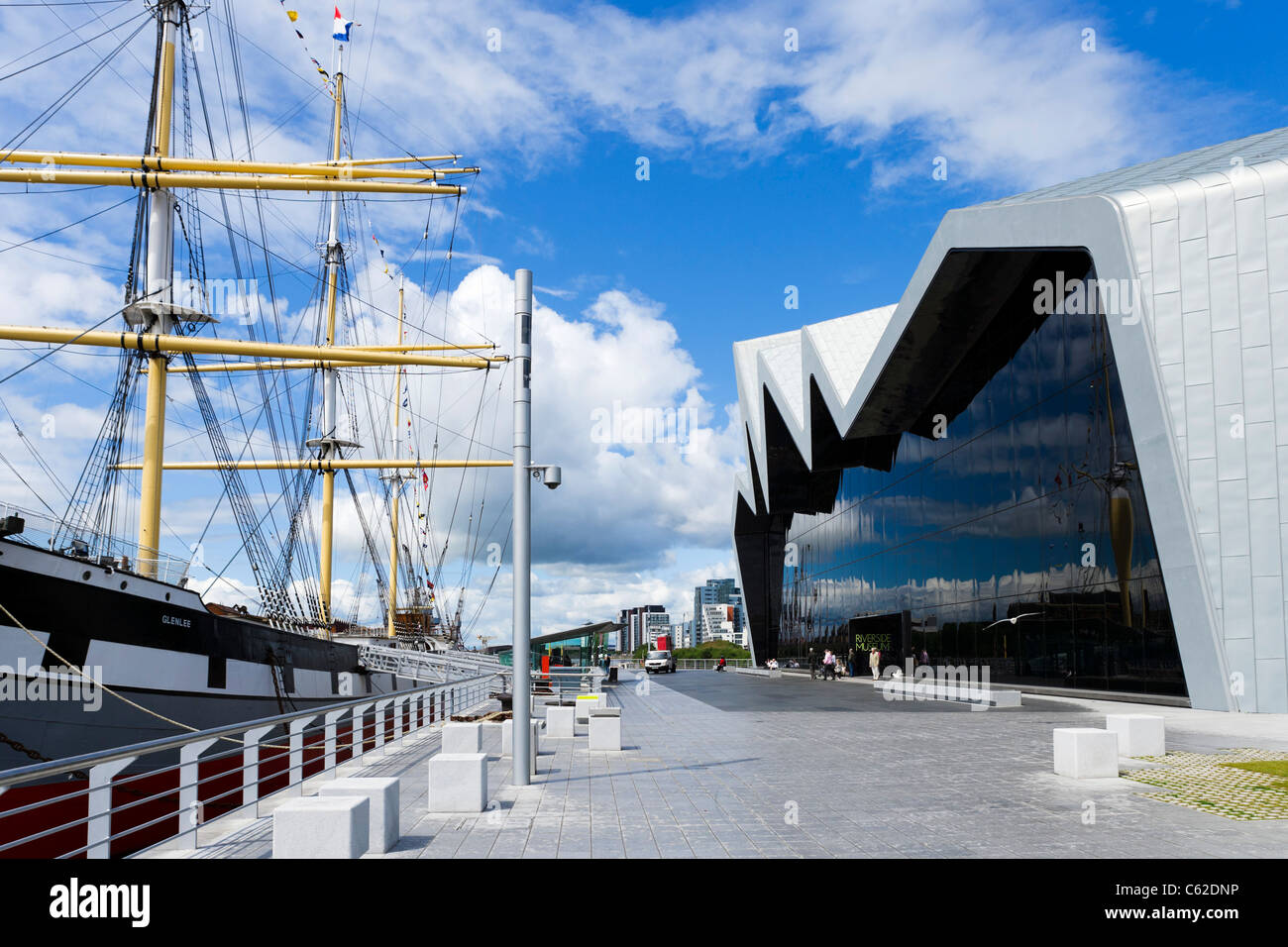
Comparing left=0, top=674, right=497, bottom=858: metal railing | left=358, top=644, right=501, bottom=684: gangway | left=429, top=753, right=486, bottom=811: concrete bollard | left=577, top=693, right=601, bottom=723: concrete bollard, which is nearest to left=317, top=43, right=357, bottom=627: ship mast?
left=358, top=644, right=501, bottom=684: gangway

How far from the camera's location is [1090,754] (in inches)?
440

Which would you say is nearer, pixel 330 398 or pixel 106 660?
pixel 106 660

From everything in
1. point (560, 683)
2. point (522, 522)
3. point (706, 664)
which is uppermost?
point (522, 522)

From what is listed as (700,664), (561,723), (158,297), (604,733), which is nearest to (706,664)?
(700,664)

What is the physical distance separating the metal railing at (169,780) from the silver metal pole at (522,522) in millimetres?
1958

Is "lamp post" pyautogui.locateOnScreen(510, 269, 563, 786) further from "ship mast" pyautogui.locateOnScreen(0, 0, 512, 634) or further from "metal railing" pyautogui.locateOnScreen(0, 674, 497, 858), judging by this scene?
"ship mast" pyautogui.locateOnScreen(0, 0, 512, 634)

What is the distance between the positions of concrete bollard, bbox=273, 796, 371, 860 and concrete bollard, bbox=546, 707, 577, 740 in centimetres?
1027

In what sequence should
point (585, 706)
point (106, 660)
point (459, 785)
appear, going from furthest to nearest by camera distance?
1. point (106, 660)
2. point (585, 706)
3. point (459, 785)

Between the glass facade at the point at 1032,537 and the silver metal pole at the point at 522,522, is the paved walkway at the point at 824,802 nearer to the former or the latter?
the silver metal pole at the point at 522,522

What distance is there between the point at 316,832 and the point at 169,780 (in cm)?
1462

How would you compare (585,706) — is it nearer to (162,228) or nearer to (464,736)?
(464,736)

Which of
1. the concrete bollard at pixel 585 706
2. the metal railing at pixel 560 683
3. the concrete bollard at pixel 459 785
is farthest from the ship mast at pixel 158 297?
the concrete bollard at pixel 459 785
